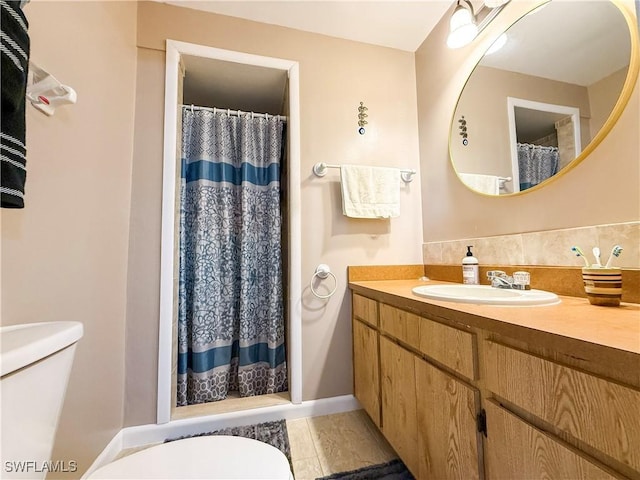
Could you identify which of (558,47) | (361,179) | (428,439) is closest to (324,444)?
(428,439)

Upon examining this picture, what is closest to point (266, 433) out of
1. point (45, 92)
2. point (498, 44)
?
point (45, 92)

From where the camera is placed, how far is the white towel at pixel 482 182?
1286mm

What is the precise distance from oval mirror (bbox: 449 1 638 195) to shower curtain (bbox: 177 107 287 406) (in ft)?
3.98

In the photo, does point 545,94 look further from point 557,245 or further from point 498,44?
point 557,245

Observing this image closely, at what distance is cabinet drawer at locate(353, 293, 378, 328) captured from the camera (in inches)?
50.9

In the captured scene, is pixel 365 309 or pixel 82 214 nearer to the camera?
pixel 82 214

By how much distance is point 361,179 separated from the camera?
164cm

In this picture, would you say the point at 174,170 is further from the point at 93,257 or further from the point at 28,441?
the point at 28,441

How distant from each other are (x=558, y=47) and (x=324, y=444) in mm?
2041

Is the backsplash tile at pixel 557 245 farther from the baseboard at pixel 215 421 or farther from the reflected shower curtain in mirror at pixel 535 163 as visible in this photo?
the baseboard at pixel 215 421

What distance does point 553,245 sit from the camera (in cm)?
102

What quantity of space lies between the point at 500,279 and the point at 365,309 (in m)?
0.63

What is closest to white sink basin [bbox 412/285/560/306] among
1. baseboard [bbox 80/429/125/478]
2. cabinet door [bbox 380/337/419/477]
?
Answer: cabinet door [bbox 380/337/419/477]

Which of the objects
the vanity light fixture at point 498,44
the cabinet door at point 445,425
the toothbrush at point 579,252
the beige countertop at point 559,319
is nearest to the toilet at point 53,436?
the cabinet door at point 445,425
